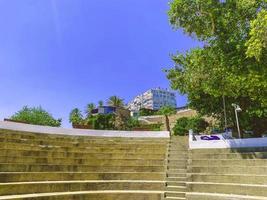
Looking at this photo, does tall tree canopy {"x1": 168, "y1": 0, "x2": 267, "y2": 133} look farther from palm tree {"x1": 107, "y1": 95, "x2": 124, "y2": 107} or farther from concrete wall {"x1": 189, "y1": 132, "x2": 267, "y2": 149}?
palm tree {"x1": 107, "y1": 95, "x2": 124, "y2": 107}

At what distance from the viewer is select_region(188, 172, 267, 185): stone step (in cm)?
1020

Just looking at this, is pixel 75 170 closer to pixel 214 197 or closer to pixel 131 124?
pixel 214 197

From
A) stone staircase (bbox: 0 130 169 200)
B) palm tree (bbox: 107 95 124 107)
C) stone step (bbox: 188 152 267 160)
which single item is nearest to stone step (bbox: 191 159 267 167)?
stone step (bbox: 188 152 267 160)

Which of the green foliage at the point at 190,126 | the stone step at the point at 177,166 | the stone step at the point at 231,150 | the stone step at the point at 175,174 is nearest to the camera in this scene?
the stone step at the point at 175,174

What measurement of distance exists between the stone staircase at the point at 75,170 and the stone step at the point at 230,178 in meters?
1.24

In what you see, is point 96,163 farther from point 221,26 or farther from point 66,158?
point 221,26

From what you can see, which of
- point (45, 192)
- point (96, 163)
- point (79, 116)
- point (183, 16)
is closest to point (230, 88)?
point (183, 16)

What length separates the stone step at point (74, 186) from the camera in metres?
8.69

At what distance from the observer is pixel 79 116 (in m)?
60.8

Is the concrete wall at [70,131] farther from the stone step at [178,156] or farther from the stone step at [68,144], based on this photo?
the stone step at [178,156]

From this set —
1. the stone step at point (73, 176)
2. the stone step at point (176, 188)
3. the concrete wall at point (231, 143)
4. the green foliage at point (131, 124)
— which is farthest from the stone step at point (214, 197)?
the green foliage at point (131, 124)

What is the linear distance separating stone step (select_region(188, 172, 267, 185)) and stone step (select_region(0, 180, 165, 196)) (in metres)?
1.25

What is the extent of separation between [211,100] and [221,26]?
1415 centimetres

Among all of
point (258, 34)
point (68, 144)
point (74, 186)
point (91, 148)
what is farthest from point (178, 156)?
point (258, 34)
